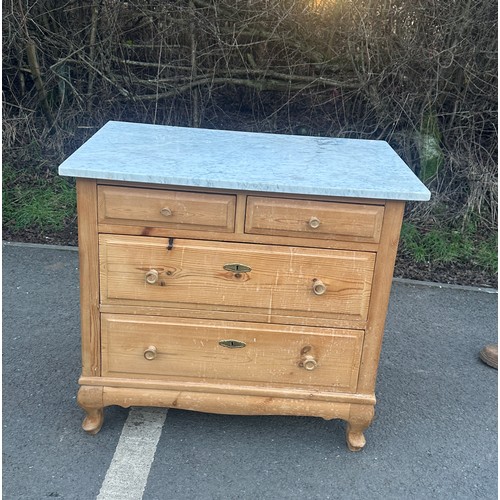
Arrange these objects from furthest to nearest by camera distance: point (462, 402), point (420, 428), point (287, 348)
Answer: point (462, 402)
point (420, 428)
point (287, 348)

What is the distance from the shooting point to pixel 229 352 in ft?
7.19

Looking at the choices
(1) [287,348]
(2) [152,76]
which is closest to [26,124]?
(2) [152,76]

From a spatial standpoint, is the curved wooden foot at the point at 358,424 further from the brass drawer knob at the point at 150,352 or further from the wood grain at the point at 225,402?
the brass drawer knob at the point at 150,352

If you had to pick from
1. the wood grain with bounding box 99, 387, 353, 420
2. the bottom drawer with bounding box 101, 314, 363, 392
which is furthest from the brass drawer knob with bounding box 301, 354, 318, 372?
the wood grain with bounding box 99, 387, 353, 420

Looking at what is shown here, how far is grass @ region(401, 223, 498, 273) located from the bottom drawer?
229 cm

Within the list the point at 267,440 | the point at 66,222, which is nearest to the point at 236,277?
the point at 267,440

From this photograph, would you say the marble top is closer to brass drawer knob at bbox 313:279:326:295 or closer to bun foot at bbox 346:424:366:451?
brass drawer knob at bbox 313:279:326:295

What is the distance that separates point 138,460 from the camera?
2221mm

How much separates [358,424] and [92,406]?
1.08 metres

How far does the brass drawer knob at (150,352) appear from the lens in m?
2.18

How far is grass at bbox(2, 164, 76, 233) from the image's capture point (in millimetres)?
4426

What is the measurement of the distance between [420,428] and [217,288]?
1.19 m

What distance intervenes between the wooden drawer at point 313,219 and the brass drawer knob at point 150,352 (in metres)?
0.60

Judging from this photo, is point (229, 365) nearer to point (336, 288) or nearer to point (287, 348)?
point (287, 348)
